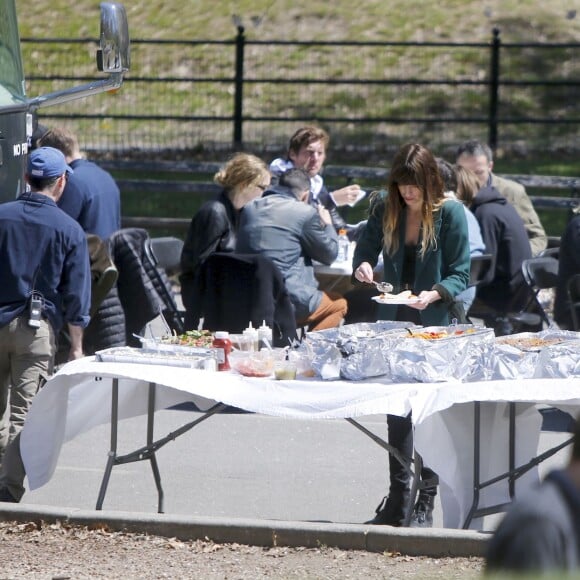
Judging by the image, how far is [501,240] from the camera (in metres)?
9.27

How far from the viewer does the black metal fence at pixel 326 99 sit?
20.2 meters

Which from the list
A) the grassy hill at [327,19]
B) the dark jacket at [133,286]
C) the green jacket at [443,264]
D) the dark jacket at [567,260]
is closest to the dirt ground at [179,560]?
the green jacket at [443,264]

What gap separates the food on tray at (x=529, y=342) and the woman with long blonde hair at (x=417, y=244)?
1.93 ft

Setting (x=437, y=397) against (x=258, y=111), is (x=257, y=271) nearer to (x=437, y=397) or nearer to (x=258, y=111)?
(x=437, y=397)

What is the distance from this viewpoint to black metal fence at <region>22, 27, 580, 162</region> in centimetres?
2017

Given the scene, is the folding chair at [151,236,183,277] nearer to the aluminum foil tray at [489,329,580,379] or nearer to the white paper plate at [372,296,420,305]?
the white paper plate at [372,296,420,305]

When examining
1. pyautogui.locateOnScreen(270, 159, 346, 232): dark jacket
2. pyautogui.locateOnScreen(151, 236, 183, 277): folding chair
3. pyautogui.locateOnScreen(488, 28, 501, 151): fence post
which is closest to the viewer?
pyautogui.locateOnScreen(151, 236, 183, 277): folding chair

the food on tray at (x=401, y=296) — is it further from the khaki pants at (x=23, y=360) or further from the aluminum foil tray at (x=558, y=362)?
the khaki pants at (x=23, y=360)

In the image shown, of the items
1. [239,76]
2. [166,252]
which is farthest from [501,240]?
[239,76]

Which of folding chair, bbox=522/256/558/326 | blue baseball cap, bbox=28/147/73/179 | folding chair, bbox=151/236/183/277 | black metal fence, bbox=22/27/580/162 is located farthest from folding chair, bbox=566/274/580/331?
black metal fence, bbox=22/27/580/162

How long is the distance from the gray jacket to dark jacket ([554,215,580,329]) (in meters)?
1.49

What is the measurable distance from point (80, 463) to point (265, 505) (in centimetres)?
133

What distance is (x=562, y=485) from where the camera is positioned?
2.50 meters

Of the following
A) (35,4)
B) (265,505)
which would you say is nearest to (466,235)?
(265,505)
